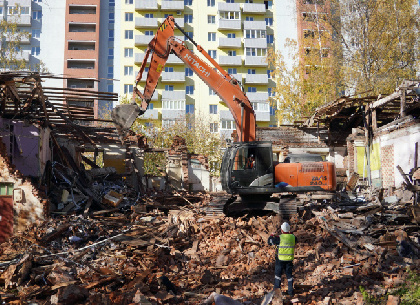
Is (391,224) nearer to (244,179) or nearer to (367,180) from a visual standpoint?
(244,179)

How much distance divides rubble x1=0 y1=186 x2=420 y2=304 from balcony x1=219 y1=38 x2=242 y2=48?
138ft

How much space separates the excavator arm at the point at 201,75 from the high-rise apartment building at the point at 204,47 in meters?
36.0

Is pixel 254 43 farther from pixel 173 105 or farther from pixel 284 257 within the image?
pixel 284 257

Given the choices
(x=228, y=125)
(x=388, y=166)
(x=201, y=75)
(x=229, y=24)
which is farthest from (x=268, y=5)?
(x=201, y=75)

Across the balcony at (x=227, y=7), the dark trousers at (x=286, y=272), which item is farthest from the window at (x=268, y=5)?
the dark trousers at (x=286, y=272)

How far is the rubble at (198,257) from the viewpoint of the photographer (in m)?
9.16

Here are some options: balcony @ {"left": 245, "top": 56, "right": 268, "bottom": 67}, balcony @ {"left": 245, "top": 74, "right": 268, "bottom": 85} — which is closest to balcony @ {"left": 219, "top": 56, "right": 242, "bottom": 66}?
balcony @ {"left": 245, "top": 56, "right": 268, "bottom": 67}

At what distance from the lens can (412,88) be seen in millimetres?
18781

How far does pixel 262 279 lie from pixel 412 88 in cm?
1260

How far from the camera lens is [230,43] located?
55.1 m

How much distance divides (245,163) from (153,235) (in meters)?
3.69

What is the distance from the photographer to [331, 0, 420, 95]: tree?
30.7m

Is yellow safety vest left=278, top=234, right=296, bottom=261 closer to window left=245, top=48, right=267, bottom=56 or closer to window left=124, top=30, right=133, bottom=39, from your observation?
window left=245, top=48, right=267, bottom=56

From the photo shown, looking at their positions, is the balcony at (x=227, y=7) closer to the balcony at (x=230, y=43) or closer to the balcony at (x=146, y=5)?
the balcony at (x=230, y=43)
